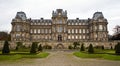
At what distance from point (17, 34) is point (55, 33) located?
13747mm

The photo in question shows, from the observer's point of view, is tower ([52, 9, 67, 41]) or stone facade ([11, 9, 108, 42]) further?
tower ([52, 9, 67, 41])

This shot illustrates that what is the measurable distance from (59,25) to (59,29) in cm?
150

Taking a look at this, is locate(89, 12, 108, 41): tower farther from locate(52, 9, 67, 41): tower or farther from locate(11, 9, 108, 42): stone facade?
locate(52, 9, 67, 41): tower

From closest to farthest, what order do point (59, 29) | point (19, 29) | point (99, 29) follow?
point (99, 29)
point (19, 29)
point (59, 29)

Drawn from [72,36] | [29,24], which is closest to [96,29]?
[72,36]

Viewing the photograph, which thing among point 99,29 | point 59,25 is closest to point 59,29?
point 59,25

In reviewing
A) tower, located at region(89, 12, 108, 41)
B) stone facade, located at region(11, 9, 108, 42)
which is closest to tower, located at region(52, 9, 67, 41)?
stone facade, located at region(11, 9, 108, 42)

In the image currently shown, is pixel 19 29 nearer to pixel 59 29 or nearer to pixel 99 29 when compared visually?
pixel 59 29

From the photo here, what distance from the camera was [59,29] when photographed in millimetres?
76125

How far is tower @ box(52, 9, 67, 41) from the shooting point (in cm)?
7569

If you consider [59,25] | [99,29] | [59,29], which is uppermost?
[59,25]

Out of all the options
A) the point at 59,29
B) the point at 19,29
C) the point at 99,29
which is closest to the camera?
the point at 99,29

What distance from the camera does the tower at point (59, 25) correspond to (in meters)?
75.7

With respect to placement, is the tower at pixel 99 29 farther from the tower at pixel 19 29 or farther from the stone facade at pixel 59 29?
the tower at pixel 19 29
